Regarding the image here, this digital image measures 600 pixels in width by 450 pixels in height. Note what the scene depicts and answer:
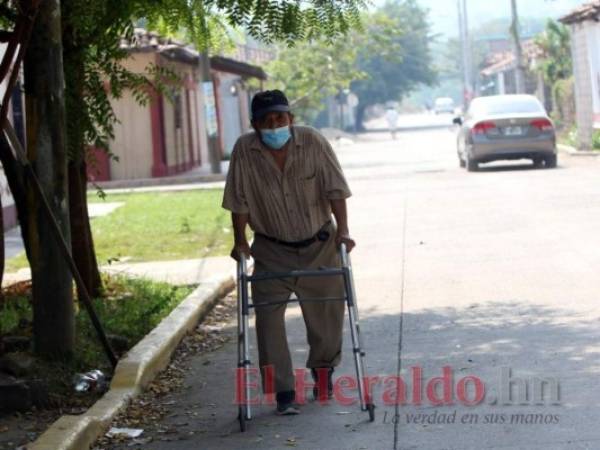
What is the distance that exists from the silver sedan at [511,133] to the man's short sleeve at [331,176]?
763 inches

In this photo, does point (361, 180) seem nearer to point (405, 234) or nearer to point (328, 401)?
point (405, 234)

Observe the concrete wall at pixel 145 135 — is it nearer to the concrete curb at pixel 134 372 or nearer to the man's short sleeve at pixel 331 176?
the concrete curb at pixel 134 372

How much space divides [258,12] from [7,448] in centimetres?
399

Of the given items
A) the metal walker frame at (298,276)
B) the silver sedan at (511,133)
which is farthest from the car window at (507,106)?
the metal walker frame at (298,276)

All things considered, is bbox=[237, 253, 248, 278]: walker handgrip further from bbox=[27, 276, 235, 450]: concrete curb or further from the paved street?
bbox=[27, 276, 235, 450]: concrete curb

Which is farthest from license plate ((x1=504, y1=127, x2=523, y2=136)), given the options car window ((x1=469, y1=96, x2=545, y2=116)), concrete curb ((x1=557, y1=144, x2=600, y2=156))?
concrete curb ((x1=557, y1=144, x2=600, y2=156))

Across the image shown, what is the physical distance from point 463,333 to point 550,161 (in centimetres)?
1803

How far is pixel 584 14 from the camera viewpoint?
33.6m

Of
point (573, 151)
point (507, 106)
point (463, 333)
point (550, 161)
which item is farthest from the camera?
point (573, 151)

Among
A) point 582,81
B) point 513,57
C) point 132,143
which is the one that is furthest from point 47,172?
point 513,57

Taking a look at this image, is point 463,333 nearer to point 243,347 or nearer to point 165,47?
point 243,347

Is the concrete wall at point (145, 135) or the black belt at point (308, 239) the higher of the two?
the concrete wall at point (145, 135)

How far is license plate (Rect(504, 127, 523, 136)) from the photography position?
86.8 ft

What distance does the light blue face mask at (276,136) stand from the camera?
7.27m
